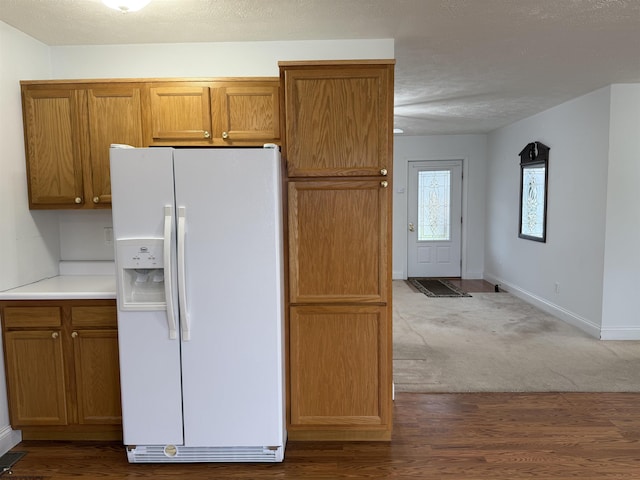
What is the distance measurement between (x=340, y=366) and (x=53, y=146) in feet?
7.36

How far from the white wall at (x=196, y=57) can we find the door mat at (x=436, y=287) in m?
4.37

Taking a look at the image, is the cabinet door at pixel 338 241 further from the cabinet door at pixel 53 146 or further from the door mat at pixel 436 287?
the door mat at pixel 436 287

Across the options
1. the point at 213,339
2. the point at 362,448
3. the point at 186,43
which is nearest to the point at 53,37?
the point at 186,43

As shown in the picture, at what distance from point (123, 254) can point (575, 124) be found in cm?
467

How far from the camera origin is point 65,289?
2.75 metres

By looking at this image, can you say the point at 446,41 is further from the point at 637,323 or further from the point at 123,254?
the point at 637,323

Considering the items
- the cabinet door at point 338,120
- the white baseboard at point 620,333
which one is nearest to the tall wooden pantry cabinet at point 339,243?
the cabinet door at point 338,120

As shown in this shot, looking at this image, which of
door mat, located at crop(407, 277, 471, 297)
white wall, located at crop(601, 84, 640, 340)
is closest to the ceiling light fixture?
white wall, located at crop(601, 84, 640, 340)

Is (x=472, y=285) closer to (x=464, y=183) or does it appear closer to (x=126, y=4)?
(x=464, y=183)

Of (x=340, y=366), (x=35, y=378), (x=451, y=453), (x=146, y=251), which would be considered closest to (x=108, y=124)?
(x=146, y=251)

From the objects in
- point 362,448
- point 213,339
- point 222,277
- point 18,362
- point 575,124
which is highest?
point 575,124

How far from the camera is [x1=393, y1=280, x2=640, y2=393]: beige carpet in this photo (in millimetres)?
3547

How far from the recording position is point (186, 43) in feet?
10.0

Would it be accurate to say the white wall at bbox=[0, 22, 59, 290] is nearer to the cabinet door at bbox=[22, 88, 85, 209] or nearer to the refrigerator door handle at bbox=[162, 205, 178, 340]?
the cabinet door at bbox=[22, 88, 85, 209]
